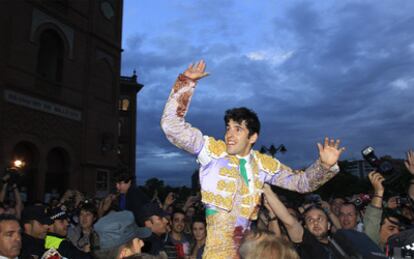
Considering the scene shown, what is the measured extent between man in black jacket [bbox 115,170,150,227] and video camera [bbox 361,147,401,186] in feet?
10.9

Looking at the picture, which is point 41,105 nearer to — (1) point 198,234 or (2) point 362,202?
(1) point 198,234

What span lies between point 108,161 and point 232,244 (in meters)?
17.1

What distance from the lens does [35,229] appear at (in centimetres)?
549

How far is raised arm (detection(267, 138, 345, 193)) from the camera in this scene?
119 inches

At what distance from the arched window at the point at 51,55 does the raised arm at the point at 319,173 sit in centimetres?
1573

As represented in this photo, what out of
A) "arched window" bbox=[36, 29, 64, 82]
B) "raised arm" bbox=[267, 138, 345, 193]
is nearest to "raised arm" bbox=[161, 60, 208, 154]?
"raised arm" bbox=[267, 138, 345, 193]

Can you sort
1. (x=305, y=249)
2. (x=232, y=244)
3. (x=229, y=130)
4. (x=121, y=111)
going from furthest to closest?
1. (x=121, y=111)
2. (x=305, y=249)
3. (x=229, y=130)
4. (x=232, y=244)

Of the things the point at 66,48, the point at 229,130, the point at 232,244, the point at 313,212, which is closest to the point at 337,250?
the point at 232,244

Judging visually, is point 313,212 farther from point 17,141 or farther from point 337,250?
point 17,141

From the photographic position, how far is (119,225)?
2.87 metres

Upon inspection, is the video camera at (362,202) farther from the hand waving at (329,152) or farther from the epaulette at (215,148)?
the epaulette at (215,148)

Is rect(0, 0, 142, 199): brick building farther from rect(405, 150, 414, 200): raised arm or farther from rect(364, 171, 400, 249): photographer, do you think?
rect(405, 150, 414, 200): raised arm

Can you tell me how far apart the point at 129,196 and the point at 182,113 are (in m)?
3.61

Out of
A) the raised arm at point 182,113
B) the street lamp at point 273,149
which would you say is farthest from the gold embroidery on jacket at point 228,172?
the street lamp at point 273,149
